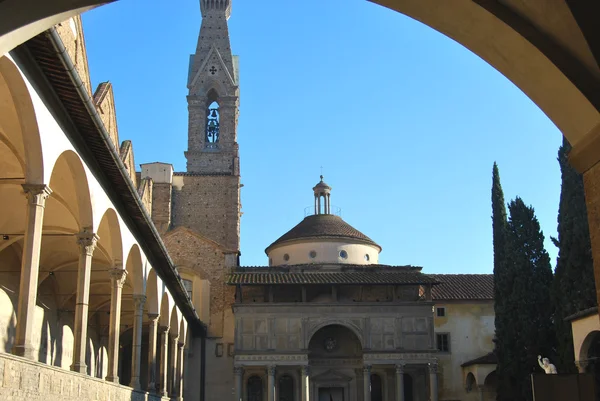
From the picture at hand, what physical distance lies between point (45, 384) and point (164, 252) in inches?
457

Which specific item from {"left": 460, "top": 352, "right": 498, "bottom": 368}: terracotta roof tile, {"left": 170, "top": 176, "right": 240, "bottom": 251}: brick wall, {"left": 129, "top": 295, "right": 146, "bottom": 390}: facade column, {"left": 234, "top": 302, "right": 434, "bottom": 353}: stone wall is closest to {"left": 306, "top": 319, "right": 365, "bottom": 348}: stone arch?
{"left": 234, "top": 302, "right": 434, "bottom": 353}: stone wall

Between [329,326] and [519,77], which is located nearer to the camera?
[519,77]

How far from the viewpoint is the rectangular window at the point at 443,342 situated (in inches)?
1574

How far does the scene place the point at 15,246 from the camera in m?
21.0

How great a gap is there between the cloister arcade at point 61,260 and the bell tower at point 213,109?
1752 cm

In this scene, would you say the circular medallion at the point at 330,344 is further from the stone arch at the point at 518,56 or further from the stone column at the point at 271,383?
the stone arch at the point at 518,56

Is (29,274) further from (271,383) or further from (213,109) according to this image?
(213,109)

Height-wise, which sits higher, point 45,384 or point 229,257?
point 229,257

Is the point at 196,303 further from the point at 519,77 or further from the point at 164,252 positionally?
the point at 519,77

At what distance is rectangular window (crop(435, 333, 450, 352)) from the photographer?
3997cm

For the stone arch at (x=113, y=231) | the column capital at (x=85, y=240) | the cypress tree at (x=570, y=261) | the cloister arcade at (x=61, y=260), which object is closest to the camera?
the cloister arcade at (x=61, y=260)

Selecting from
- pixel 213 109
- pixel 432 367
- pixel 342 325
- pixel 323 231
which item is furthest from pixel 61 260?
pixel 213 109

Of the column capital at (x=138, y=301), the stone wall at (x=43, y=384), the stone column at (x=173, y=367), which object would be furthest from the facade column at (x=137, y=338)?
the stone column at (x=173, y=367)

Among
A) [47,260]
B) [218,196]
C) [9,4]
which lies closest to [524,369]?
[47,260]
